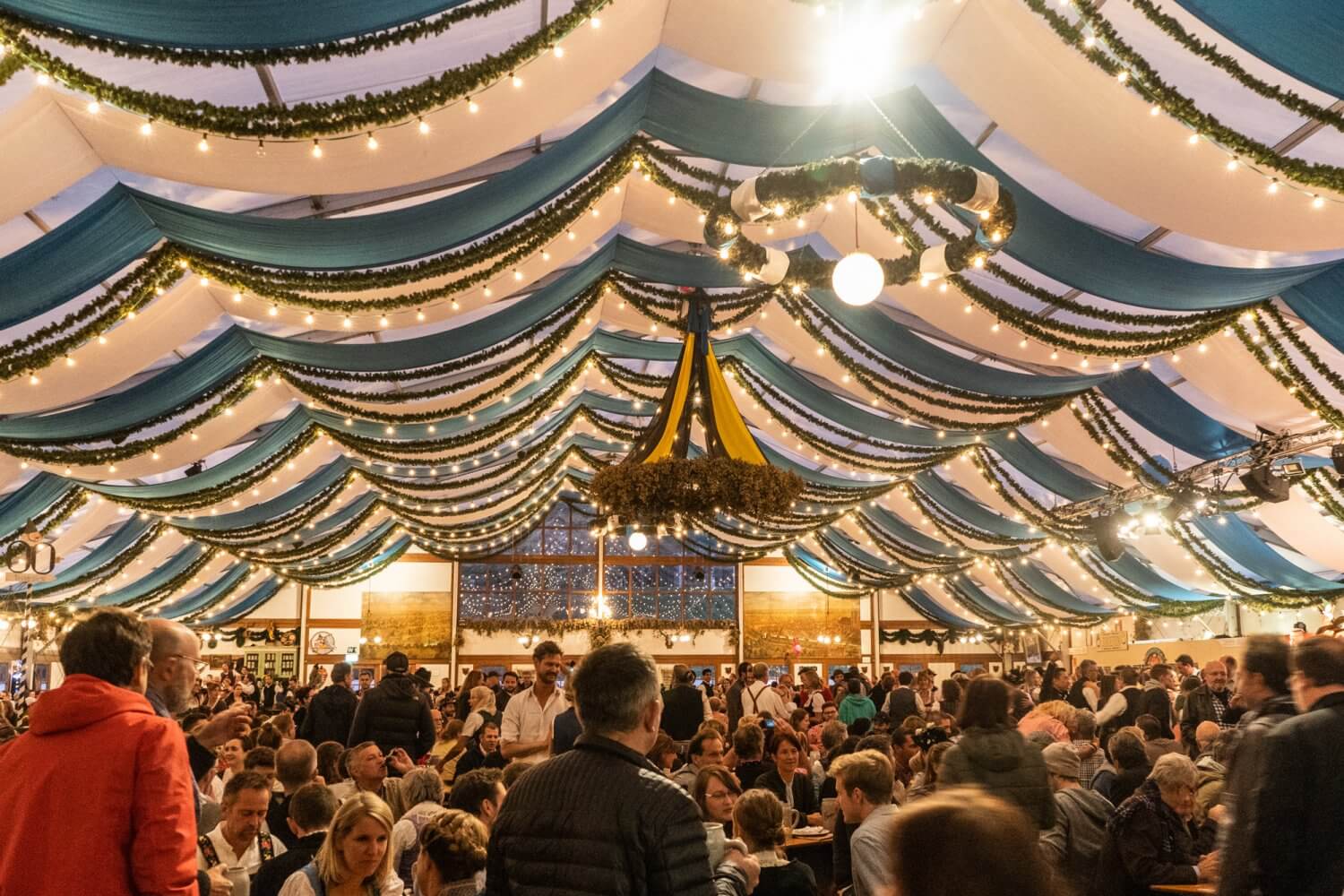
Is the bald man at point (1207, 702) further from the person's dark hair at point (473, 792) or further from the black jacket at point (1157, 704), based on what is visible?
the person's dark hair at point (473, 792)

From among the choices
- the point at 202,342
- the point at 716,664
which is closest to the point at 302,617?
the point at 716,664

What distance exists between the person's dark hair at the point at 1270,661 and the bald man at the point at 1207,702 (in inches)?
186

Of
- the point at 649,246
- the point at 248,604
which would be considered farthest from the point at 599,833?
the point at 248,604

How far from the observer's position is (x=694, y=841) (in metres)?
2.07

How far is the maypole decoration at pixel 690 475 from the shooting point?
8430 mm

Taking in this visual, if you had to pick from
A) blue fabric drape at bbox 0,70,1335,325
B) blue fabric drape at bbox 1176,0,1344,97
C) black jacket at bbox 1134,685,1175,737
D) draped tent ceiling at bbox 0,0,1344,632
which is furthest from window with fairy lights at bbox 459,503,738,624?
blue fabric drape at bbox 1176,0,1344,97

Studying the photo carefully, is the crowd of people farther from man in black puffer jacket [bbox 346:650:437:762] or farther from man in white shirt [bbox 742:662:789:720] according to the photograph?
man in white shirt [bbox 742:662:789:720]

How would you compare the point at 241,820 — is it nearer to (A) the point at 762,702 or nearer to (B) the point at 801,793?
(B) the point at 801,793

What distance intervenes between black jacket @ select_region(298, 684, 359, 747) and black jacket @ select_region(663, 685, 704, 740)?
2216 mm

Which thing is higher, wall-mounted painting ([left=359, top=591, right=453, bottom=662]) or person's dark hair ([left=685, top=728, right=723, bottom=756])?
wall-mounted painting ([left=359, top=591, right=453, bottom=662])

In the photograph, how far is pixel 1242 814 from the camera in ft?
9.12

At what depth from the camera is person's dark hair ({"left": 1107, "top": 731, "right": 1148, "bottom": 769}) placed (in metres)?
5.29

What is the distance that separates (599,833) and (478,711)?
7.55m

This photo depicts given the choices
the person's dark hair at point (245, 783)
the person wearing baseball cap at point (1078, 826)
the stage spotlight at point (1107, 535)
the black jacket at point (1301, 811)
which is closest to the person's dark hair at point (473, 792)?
the person's dark hair at point (245, 783)
